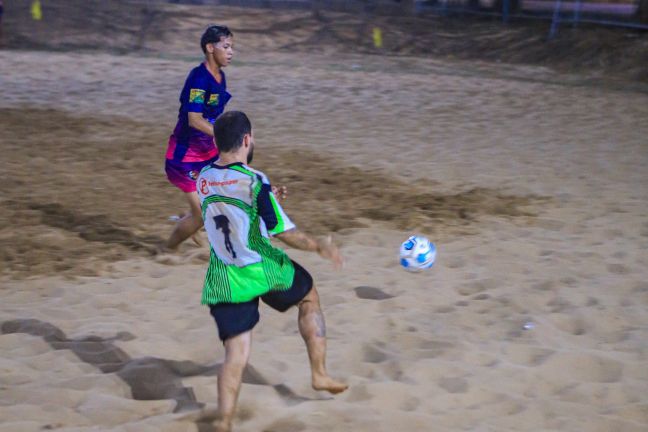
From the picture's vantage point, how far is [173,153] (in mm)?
6590

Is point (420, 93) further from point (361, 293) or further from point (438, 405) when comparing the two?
point (438, 405)

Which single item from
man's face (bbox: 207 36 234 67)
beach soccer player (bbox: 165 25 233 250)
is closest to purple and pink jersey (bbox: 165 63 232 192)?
beach soccer player (bbox: 165 25 233 250)

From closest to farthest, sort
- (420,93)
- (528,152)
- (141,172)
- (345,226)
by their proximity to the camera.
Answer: (345,226)
(141,172)
(528,152)
(420,93)

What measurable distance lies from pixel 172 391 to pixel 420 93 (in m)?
10.9

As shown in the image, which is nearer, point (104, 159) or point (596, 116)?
point (104, 159)

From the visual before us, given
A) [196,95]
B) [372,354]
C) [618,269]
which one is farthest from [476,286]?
[196,95]

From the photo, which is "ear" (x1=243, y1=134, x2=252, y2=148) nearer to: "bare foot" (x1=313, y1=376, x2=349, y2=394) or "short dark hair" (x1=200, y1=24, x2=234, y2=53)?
"bare foot" (x1=313, y1=376, x2=349, y2=394)

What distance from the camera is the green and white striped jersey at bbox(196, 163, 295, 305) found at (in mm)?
3863

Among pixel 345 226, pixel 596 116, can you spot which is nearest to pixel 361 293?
pixel 345 226

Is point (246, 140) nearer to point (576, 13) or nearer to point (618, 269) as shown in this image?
point (618, 269)

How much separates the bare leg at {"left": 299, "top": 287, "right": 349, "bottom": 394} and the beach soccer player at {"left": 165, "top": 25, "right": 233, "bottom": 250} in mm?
2468

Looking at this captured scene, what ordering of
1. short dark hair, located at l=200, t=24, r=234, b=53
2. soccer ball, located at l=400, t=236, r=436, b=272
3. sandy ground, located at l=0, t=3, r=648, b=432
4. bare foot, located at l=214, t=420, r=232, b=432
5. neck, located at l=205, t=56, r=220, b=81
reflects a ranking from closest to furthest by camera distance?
bare foot, located at l=214, t=420, r=232, b=432 < sandy ground, located at l=0, t=3, r=648, b=432 < soccer ball, located at l=400, t=236, r=436, b=272 < short dark hair, located at l=200, t=24, r=234, b=53 < neck, located at l=205, t=56, r=220, b=81

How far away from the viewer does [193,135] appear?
21.4 ft

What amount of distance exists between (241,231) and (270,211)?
18 centimetres
